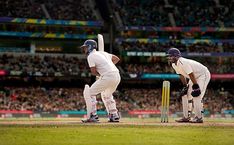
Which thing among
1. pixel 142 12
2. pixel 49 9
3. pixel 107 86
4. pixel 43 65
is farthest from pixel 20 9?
pixel 107 86

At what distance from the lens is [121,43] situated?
6131 centimetres

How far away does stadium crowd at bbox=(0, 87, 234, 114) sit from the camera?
49344mm

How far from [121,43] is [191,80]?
149ft

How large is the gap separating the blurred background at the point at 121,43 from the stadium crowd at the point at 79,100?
0.12m

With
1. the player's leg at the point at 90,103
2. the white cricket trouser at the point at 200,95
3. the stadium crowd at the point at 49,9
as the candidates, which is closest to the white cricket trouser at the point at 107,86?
the player's leg at the point at 90,103

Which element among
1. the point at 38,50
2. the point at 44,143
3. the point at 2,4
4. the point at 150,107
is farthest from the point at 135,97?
the point at 44,143

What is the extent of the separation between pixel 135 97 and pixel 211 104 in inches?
328

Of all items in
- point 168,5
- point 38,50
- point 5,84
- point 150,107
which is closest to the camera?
point 150,107

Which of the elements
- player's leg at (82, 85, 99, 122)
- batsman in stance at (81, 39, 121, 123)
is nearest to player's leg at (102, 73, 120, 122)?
batsman in stance at (81, 39, 121, 123)

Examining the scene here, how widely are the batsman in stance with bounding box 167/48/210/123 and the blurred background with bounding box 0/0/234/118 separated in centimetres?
3674

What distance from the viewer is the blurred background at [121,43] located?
2239 inches

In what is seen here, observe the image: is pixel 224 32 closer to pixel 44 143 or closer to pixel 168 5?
pixel 168 5

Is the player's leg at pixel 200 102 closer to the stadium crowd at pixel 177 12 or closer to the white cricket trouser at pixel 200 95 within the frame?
the white cricket trouser at pixel 200 95

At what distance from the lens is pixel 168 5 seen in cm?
6612
